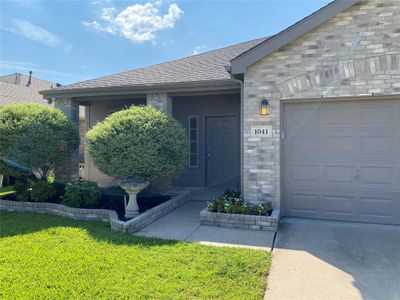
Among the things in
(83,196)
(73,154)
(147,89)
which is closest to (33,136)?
(73,154)

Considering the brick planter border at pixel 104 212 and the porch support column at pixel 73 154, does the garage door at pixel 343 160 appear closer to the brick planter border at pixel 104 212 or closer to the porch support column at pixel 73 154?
the brick planter border at pixel 104 212

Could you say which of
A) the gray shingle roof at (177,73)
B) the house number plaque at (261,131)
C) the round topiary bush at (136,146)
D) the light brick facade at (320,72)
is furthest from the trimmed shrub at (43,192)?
the house number plaque at (261,131)

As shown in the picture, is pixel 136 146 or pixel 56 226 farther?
pixel 136 146

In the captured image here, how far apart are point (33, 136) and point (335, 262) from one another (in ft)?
22.4

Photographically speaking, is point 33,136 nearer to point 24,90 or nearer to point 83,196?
point 83,196

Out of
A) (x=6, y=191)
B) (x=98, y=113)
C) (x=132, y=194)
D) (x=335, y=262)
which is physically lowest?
(x=335, y=262)

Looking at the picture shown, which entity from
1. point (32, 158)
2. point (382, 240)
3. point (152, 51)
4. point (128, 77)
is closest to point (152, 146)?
point (32, 158)

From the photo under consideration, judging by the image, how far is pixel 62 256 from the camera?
3963mm

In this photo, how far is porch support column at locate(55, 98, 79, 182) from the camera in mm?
8469

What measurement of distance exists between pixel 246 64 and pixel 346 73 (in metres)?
1.91

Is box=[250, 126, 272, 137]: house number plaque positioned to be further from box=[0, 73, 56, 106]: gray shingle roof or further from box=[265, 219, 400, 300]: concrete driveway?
box=[0, 73, 56, 106]: gray shingle roof

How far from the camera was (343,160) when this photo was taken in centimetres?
560

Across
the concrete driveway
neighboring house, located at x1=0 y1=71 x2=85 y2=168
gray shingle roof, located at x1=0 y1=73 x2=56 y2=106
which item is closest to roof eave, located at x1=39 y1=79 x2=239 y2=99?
Result: neighboring house, located at x1=0 y1=71 x2=85 y2=168

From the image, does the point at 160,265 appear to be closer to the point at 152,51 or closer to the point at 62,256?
the point at 62,256
